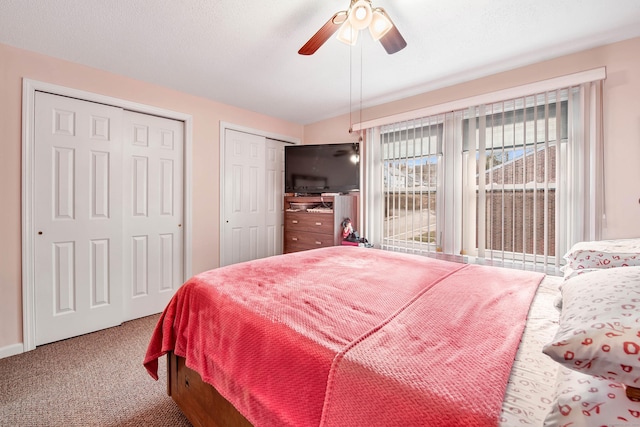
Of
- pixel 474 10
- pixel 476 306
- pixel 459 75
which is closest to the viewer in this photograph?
pixel 476 306

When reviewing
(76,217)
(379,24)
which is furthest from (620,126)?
(76,217)

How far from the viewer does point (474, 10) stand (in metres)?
1.76

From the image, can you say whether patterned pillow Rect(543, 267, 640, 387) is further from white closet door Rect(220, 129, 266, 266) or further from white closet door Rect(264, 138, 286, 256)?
white closet door Rect(264, 138, 286, 256)

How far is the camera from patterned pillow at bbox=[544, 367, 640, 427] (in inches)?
20.2

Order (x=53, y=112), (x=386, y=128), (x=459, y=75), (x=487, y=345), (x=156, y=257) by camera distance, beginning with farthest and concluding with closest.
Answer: (x=386, y=128), (x=156, y=257), (x=459, y=75), (x=53, y=112), (x=487, y=345)

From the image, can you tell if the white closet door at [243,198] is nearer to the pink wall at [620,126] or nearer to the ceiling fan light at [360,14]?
the ceiling fan light at [360,14]

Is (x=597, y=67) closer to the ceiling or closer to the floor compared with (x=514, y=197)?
closer to the ceiling

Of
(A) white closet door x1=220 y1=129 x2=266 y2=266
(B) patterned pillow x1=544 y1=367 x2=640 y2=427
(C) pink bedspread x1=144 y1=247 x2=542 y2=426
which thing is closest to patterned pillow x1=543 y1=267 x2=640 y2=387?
(B) patterned pillow x1=544 y1=367 x2=640 y2=427

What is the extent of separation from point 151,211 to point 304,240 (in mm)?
1836

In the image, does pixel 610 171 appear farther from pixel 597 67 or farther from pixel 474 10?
pixel 474 10

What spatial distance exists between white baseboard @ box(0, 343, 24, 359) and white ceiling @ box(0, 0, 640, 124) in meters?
2.37

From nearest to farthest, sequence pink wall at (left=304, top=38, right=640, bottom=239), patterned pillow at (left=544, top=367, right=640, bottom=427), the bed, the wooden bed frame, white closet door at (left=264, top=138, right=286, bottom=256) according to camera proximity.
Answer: patterned pillow at (left=544, top=367, right=640, bottom=427)
the bed
the wooden bed frame
pink wall at (left=304, top=38, right=640, bottom=239)
white closet door at (left=264, top=138, right=286, bottom=256)

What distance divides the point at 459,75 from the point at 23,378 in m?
4.28

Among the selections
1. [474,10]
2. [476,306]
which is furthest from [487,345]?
[474,10]
